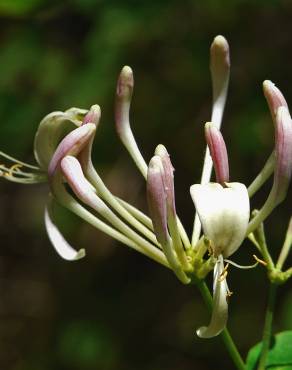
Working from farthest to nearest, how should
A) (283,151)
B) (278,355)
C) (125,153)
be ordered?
1. (125,153)
2. (278,355)
3. (283,151)

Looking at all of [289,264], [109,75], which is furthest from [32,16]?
[289,264]

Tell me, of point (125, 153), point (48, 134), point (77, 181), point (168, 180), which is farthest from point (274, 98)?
point (125, 153)

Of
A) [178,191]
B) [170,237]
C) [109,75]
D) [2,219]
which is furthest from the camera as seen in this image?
[2,219]

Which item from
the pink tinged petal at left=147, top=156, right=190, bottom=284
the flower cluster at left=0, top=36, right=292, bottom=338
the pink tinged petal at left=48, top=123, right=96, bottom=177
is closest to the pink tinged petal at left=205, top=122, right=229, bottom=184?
the flower cluster at left=0, top=36, right=292, bottom=338

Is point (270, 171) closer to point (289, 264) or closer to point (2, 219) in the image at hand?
point (289, 264)

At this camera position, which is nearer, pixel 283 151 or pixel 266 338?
pixel 283 151

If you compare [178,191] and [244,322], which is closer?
[244,322]

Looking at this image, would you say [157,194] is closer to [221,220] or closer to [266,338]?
[221,220]

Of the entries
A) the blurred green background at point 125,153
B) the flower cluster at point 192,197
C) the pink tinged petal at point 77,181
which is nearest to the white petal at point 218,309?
the flower cluster at point 192,197
